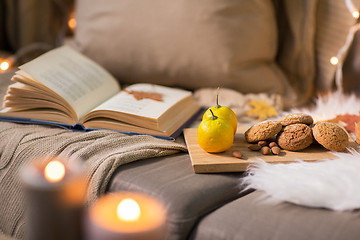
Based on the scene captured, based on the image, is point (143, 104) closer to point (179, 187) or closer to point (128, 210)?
point (179, 187)

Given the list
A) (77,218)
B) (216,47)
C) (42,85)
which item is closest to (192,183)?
(77,218)

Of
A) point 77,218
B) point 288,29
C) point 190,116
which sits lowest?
point 190,116

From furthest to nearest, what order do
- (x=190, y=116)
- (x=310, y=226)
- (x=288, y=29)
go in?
(x=288, y=29) < (x=190, y=116) < (x=310, y=226)

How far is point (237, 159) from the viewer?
34.6 inches

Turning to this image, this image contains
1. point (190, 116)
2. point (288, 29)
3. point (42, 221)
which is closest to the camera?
point (42, 221)

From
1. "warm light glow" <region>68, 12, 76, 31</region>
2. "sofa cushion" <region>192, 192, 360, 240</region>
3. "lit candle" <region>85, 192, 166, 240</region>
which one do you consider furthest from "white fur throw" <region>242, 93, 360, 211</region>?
"warm light glow" <region>68, 12, 76, 31</region>

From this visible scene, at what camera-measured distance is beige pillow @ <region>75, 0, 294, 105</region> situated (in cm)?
135

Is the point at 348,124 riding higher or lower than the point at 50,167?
lower

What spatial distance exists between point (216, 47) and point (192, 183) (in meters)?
0.65

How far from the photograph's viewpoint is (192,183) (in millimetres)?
817

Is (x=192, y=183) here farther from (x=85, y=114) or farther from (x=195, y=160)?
(x=85, y=114)

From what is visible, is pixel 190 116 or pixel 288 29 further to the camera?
pixel 288 29

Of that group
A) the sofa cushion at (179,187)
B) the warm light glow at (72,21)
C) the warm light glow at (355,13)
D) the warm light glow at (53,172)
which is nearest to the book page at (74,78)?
the sofa cushion at (179,187)

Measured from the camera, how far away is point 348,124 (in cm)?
110
